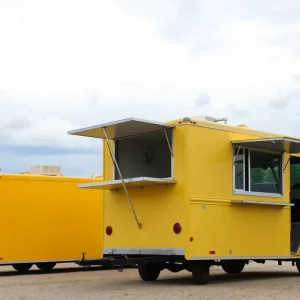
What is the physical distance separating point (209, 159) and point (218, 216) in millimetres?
1053

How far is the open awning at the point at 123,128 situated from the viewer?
11375mm

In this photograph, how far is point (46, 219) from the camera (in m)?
16.5

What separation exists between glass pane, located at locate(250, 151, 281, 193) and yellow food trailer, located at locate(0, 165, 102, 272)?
18.8ft

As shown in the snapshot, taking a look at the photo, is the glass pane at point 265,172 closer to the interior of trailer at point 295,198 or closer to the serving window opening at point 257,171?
the serving window opening at point 257,171

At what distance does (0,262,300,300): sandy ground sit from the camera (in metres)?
10.6

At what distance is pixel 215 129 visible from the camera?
480 inches

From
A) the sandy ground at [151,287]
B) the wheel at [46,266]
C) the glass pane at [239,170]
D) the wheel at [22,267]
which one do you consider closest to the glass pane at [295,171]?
the sandy ground at [151,287]

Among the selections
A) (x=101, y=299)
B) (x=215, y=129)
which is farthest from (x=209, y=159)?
(x=101, y=299)

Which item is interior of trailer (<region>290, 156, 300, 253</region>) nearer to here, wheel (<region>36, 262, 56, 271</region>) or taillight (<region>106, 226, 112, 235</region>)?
taillight (<region>106, 226, 112, 235</region>)

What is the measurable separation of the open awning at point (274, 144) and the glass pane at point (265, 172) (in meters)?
0.18

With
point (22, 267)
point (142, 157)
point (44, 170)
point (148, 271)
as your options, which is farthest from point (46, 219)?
point (142, 157)

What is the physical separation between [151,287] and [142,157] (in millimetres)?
2653

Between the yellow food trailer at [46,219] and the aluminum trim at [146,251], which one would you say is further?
the yellow food trailer at [46,219]

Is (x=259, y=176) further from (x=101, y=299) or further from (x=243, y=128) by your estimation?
(x=101, y=299)
